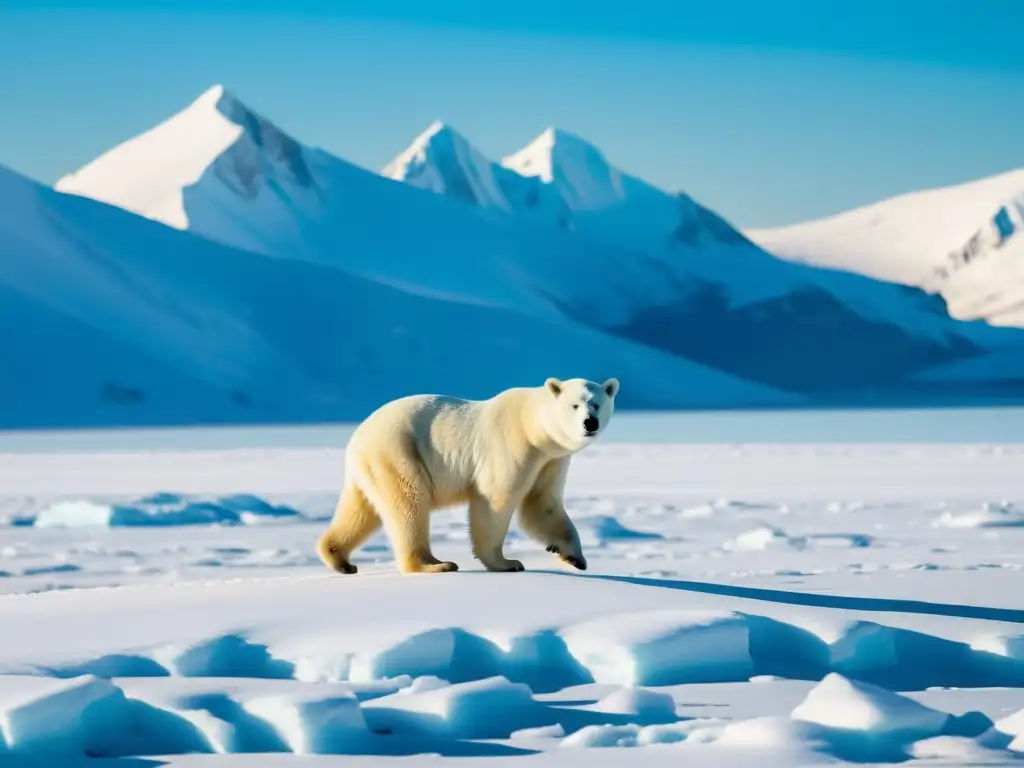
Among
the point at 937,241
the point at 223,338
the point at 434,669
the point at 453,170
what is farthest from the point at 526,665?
the point at 937,241

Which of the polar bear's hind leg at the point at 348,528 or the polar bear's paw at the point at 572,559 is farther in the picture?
the polar bear's hind leg at the point at 348,528

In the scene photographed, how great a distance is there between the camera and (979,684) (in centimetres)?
463

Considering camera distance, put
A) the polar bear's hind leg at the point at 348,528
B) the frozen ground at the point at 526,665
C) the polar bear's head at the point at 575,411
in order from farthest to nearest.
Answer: the polar bear's hind leg at the point at 348,528
the polar bear's head at the point at 575,411
the frozen ground at the point at 526,665

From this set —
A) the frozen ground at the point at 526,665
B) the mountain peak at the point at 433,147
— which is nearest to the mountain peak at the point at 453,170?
the mountain peak at the point at 433,147

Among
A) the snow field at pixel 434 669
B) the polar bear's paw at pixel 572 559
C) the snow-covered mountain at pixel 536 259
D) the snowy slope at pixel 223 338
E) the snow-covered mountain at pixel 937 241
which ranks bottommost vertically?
the snow field at pixel 434 669

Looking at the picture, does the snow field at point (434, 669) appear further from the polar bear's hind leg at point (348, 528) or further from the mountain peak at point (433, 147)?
the mountain peak at point (433, 147)

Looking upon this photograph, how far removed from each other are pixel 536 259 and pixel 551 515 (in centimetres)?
7521

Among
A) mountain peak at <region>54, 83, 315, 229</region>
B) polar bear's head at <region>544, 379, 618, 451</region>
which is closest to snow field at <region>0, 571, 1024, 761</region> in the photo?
polar bear's head at <region>544, 379, 618, 451</region>

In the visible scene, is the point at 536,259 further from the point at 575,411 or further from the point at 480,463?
the point at 575,411

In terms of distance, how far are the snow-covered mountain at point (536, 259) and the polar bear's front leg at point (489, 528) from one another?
213 ft

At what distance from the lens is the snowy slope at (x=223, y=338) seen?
148 ft

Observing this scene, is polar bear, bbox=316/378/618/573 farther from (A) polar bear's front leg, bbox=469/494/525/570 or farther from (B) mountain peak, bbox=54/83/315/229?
(B) mountain peak, bbox=54/83/315/229

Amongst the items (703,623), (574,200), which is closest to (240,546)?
(703,623)

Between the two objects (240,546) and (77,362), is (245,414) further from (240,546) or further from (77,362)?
(240,546)
